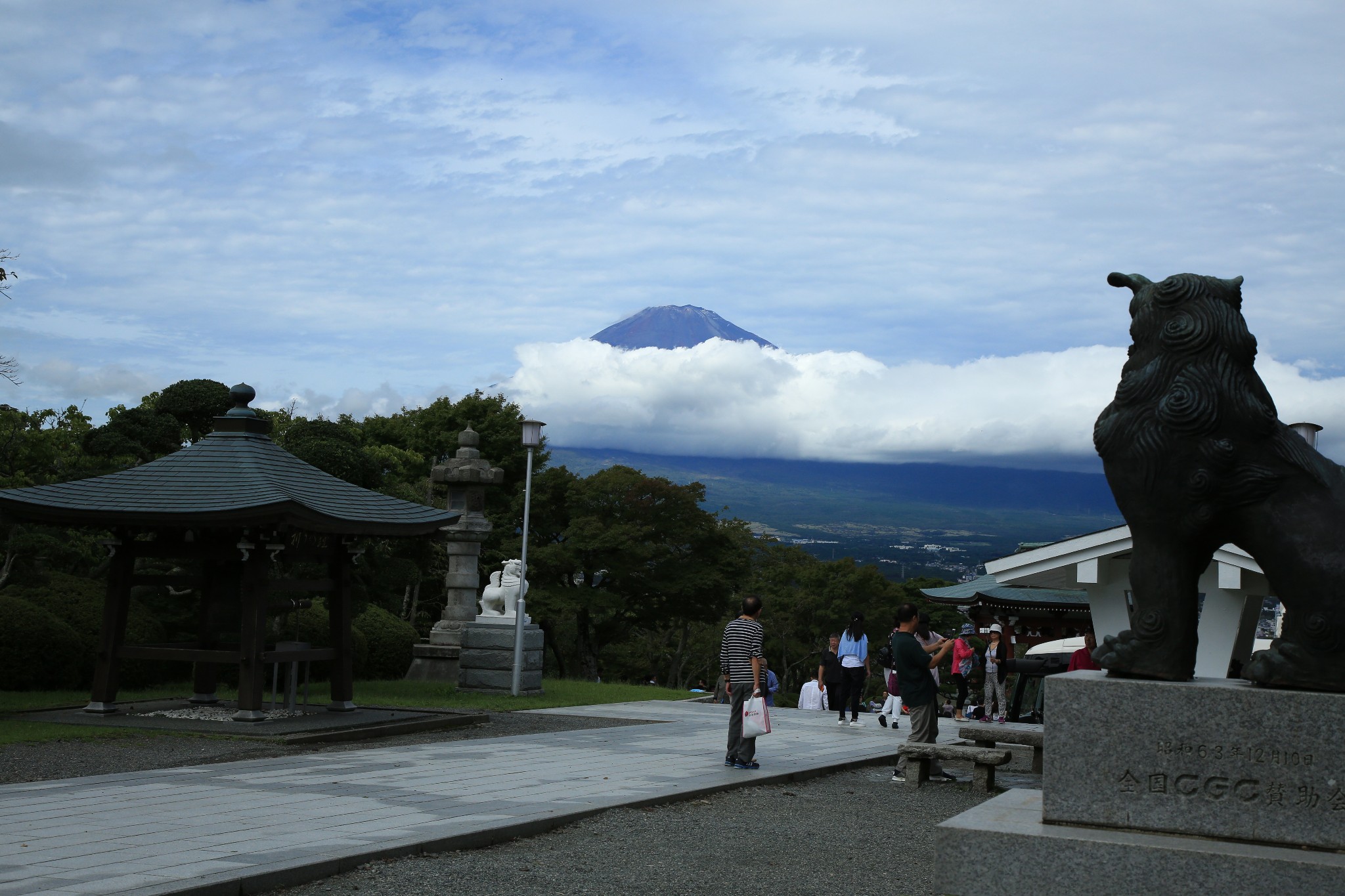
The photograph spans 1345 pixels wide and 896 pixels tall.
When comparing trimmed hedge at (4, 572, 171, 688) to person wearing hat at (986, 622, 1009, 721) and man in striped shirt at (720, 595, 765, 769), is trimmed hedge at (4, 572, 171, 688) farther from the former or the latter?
person wearing hat at (986, 622, 1009, 721)

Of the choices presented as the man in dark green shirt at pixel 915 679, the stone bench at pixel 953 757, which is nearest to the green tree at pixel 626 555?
the man in dark green shirt at pixel 915 679

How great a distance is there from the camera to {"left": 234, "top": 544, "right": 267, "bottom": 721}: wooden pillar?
13.3 m

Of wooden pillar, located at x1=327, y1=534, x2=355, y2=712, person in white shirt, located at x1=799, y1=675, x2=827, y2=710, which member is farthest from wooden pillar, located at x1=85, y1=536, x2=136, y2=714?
person in white shirt, located at x1=799, y1=675, x2=827, y2=710

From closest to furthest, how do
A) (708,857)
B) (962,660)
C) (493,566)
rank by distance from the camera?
(708,857) < (962,660) < (493,566)

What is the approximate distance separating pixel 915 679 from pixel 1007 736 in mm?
1239

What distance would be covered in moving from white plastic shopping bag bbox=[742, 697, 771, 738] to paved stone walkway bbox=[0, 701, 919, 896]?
413 mm

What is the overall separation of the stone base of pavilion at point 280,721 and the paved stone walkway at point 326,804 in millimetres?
1179

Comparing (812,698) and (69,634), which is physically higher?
(69,634)

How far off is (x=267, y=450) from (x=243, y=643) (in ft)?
9.37

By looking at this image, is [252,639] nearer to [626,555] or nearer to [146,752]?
[146,752]

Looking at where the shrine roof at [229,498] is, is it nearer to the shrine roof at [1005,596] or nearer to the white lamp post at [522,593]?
the white lamp post at [522,593]

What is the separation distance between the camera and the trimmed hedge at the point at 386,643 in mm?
22641

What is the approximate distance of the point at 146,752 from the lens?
36.6 feet

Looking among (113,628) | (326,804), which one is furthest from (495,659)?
(326,804)
